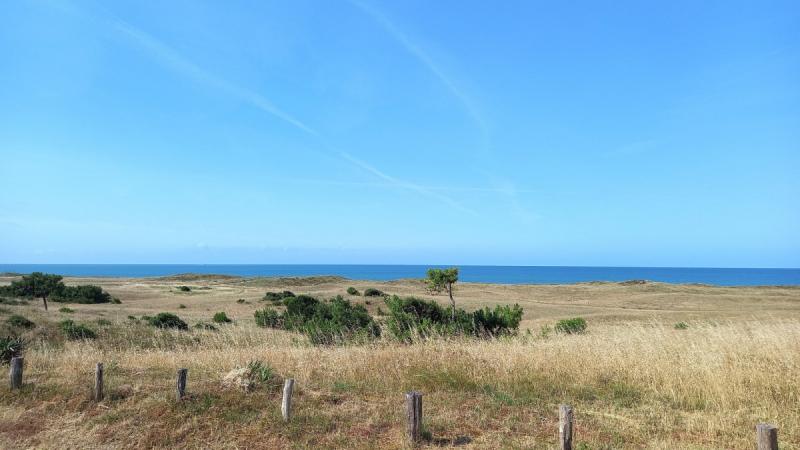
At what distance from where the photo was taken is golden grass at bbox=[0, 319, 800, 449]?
23.9 feet

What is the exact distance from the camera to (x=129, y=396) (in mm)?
9250

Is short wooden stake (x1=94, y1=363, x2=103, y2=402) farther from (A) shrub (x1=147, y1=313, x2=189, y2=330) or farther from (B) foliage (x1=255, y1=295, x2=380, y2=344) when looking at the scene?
(A) shrub (x1=147, y1=313, x2=189, y2=330)

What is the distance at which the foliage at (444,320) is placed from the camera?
62.3 feet

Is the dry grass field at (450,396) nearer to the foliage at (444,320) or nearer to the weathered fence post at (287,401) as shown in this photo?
the weathered fence post at (287,401)

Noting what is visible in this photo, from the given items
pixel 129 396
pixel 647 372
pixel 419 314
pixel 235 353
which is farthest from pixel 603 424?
pixel 419 314

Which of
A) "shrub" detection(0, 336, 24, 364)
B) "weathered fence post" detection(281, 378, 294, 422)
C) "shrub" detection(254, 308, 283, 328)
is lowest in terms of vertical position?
"shrub" detection(254, 308, 283, 328)

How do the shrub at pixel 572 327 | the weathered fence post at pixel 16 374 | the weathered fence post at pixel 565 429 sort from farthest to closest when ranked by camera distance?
the shrub at pixel 572 327
the weathered fence post at pixel 16 374
the weathered fence post at pixel 565 429

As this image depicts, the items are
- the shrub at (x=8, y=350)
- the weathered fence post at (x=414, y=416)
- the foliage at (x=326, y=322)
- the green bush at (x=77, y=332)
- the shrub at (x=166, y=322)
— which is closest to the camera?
the weathered fence post at (x=414, y=416)

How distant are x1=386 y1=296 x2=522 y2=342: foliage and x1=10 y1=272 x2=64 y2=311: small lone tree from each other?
42038 mm

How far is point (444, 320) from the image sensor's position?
71.7ft

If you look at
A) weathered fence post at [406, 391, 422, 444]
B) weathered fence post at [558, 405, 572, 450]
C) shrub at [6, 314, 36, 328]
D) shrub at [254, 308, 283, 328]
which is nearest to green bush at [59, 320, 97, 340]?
shrub at [6, 314, 36, 328]

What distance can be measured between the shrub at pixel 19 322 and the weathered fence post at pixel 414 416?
75.9 ft

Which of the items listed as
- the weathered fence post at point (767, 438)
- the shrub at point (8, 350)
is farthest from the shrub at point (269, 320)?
the weathered fence post at point (767, 438)

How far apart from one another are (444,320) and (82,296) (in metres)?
42.0
